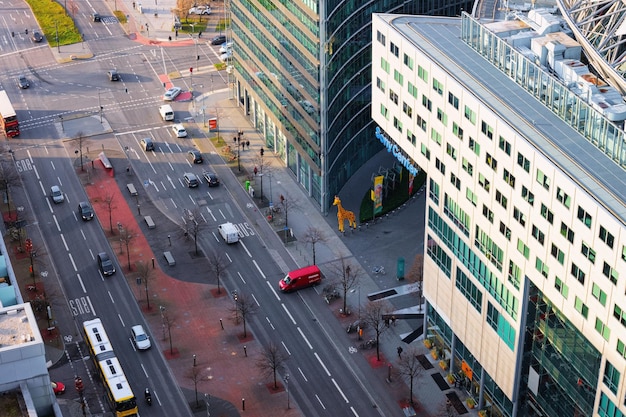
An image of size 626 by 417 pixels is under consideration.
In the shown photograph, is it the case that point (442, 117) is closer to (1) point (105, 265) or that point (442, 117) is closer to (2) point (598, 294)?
(2) point (598, 294)

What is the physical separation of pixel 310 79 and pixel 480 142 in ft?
198

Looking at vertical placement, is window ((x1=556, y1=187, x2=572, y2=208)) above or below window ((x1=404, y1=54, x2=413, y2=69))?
below

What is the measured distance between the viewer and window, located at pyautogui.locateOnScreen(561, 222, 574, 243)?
120m

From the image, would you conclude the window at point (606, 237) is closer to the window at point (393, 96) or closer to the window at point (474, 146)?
the window at point (474, 146)

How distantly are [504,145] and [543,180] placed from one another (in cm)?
832

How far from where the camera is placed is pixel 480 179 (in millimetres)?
137250

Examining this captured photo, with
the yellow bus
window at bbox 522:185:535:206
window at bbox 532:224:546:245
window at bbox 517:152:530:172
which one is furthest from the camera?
the yellow bus

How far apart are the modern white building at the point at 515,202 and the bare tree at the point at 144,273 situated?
43.3 m

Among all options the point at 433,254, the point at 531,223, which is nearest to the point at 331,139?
the point at 433,254

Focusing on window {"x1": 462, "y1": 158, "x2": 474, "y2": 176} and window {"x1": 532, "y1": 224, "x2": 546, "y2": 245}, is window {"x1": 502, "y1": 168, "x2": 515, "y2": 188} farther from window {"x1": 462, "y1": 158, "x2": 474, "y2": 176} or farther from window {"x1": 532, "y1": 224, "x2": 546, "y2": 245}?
window {"x1": 462, "y1": 158, "x2": 474, "y2": 176}

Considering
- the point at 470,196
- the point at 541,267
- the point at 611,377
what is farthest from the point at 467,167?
the point at 611,377

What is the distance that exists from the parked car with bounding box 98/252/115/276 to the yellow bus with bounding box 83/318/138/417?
18458 mm

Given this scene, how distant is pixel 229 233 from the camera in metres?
188

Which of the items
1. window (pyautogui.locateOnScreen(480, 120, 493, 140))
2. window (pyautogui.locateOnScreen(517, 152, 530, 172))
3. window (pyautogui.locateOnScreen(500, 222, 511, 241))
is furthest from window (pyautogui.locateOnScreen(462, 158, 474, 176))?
window (pyautogui.locateOnScreen(517, 152, 530, 172))
